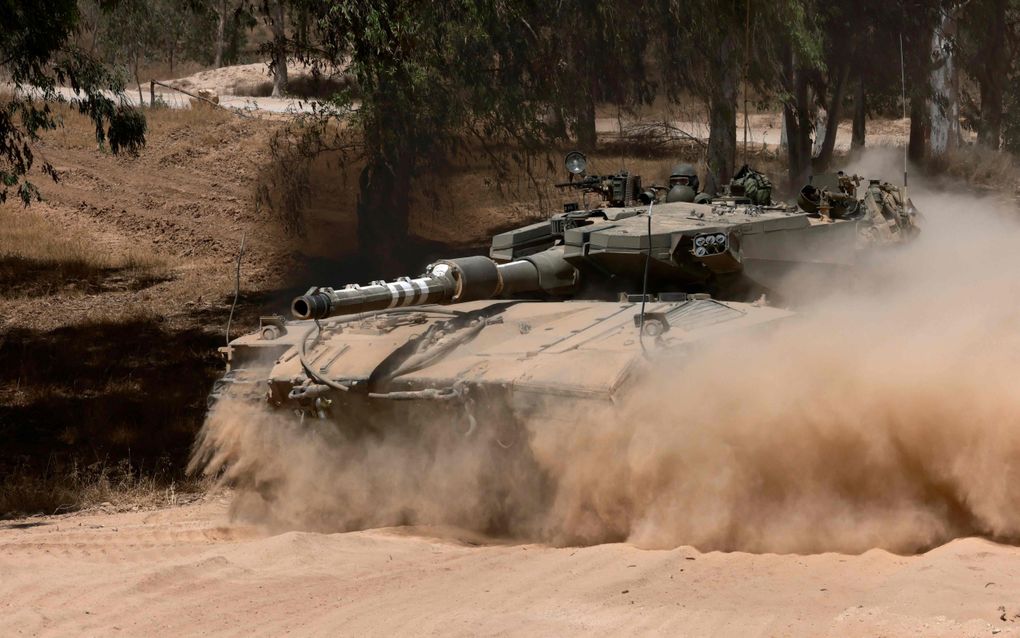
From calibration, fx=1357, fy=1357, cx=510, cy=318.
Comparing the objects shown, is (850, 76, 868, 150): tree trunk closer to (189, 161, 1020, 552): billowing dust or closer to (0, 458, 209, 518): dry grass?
(0, 458, 209, 518): dry grass

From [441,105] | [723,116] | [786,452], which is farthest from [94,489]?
[723,116]

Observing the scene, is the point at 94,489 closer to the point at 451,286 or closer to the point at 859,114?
the point at 451,286

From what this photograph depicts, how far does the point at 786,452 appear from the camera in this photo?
8.48 meters

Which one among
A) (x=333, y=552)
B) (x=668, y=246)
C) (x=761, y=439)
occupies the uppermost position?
(x=668, y=246)

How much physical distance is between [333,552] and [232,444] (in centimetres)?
207

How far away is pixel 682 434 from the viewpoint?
8.51 metres

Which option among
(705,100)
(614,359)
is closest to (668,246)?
(614,359)

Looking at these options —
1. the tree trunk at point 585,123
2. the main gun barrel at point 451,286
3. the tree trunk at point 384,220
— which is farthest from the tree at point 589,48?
the main gun barrel at point 451,286

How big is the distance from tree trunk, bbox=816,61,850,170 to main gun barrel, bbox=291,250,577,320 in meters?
17.8

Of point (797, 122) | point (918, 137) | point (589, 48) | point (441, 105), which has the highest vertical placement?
point (589, 48)

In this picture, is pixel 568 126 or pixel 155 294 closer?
pixel 155 294

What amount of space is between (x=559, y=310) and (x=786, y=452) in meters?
2.47

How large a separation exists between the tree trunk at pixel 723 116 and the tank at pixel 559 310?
9991 mm

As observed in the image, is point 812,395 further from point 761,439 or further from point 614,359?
point 614,359
